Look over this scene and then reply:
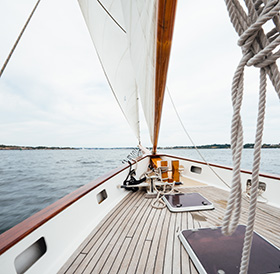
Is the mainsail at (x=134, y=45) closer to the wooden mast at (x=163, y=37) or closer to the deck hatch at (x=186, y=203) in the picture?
the wooden mast at (x=163, y=37)

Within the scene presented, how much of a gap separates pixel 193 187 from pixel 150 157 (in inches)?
70.7

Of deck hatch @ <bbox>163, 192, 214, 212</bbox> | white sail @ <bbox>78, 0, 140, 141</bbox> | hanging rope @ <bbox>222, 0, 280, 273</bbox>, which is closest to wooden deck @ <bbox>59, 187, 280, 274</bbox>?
deck hatch @ <bbox>163, 192, 214, 212</bbox>

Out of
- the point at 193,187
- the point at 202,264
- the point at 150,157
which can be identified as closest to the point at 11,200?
the point at 150,157

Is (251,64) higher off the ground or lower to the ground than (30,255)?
higher

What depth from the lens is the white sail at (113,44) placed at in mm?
2871

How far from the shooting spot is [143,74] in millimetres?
2473

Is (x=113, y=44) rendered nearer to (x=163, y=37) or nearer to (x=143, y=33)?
(x=143, y=33)

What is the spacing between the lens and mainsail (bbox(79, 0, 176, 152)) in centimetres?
152

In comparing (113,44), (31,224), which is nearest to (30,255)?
(31,224)

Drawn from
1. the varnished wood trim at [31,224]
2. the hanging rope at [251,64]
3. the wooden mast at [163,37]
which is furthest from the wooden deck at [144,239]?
the wooden mast at [163,37]

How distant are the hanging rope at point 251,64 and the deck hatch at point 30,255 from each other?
1007 millimetres

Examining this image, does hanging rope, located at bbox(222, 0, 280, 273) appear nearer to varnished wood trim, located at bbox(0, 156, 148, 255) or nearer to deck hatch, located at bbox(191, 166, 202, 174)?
varnished wood trim, located at bbox(0, 156, 148, 255)

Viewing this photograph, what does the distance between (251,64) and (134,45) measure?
2.33 meters

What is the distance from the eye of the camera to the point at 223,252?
0.94m
